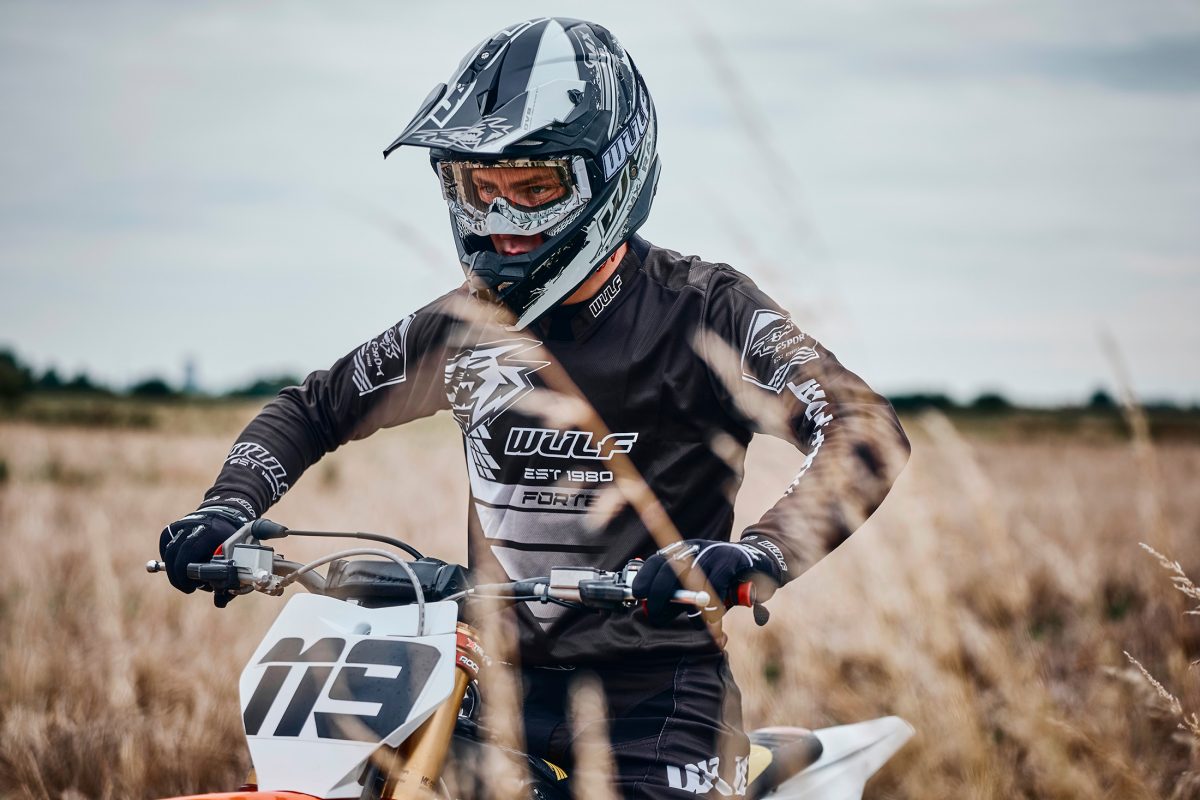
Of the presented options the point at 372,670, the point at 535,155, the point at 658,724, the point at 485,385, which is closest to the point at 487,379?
the point at 485,385

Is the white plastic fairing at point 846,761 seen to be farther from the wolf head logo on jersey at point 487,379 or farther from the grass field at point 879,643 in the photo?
the wolf head logo on jersey at point 487,379

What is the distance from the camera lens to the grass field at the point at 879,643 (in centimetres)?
309

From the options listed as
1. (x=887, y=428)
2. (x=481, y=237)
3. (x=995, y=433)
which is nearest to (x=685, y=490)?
(x=887, y=428)

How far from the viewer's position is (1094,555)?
29.1ft

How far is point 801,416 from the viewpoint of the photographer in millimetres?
2711

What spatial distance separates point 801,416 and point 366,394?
54.0 inches

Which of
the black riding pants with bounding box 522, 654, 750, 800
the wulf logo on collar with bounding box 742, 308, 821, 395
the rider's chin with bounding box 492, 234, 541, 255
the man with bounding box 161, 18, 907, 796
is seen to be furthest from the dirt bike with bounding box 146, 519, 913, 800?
the rider's chin with bounding box 492, 234, 541, 255

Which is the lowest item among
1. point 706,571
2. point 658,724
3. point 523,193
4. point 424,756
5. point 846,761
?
point 846,761

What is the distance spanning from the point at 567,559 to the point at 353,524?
25.4 ft

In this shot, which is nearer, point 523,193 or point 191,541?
point 191,541

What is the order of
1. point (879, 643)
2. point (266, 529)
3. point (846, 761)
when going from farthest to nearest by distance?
point (879, 643)
point (846, 761)
point (266, 529)

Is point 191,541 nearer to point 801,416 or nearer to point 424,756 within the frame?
point 424,756

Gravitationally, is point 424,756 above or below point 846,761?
above

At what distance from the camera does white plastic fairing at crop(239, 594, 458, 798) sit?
197cm
